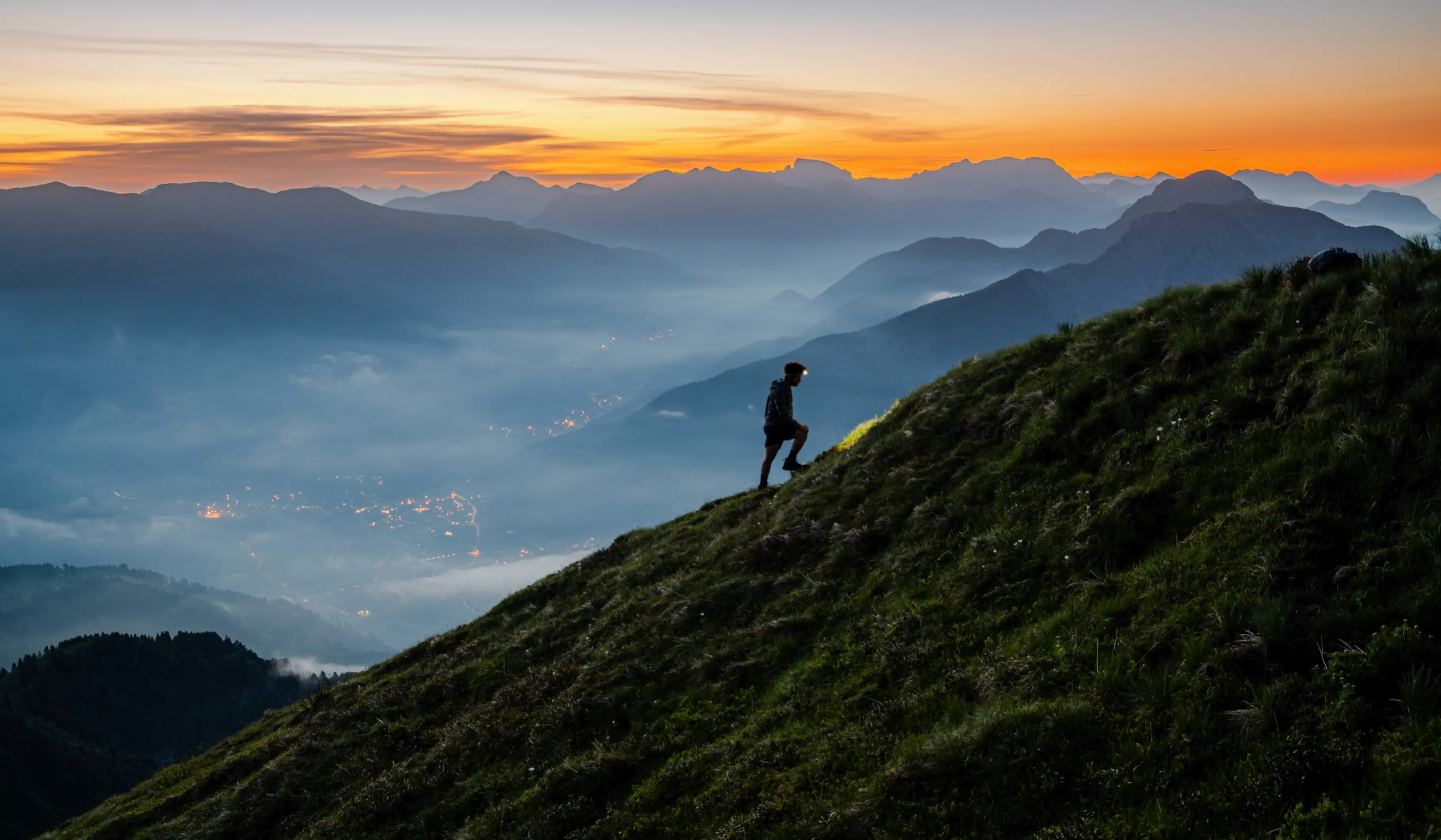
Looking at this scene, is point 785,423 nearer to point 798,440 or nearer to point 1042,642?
point 798,440

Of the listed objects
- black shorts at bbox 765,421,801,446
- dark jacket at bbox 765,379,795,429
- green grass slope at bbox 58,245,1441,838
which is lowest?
green grass slope at bbox 58,245,1441,838

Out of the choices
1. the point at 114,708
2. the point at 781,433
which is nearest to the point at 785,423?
the point at 781,433

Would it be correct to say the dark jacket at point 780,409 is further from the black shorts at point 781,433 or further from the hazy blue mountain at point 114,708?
the hazy blue mountain at point 114,708

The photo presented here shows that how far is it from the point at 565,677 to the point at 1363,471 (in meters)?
12.9

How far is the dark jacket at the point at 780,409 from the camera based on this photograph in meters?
22.8

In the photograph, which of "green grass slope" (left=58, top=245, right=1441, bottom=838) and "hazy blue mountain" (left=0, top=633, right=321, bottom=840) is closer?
"green grass slope" (left=58, top=245, right=1441, bottom=838)

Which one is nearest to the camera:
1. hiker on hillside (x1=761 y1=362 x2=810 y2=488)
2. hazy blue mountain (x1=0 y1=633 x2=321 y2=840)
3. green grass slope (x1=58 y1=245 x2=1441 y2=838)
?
green grass slope (x1=58 y1=245 x2=1441 y2=838)

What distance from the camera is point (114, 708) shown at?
571ft

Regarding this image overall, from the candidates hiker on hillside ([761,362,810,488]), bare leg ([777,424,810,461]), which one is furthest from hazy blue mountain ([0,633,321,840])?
bare leg ([777,424,810,461])

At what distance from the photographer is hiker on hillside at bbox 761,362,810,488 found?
74.0 ft

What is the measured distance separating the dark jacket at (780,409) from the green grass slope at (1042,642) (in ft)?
12.1

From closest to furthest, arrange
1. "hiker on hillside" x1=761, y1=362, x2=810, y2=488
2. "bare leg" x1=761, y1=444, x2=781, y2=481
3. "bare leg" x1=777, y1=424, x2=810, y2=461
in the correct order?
1. "bare leg" x1=777, y1=424, x2=810, y2=461
2. "hiker on hillside" x1=761, y1=362, x2=810, y2=488
3. "bare leg" x1=761, y1=444, x2=781, y2=481

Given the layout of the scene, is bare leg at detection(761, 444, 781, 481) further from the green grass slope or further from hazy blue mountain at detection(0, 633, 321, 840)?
hazy blue mountain at detection(0, 633, 321, 840)

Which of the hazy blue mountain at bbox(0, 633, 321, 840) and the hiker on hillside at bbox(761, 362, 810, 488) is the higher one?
the hiker on hillside at bbox(761, 362, 810, 488)
